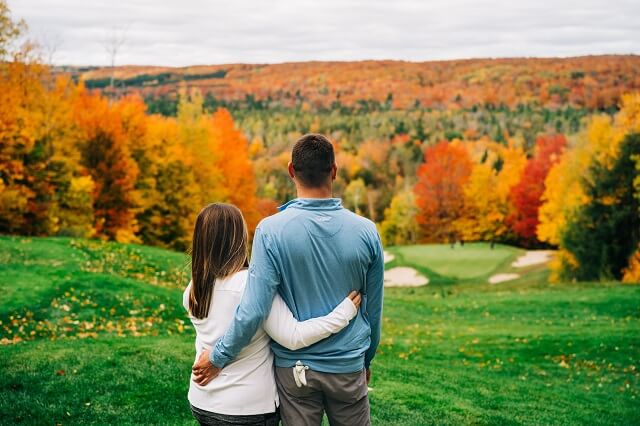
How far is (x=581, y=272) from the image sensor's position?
40.3m

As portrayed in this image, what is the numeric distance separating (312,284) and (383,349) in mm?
12255

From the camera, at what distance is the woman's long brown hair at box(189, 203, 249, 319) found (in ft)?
12.9

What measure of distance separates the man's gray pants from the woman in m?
0.08

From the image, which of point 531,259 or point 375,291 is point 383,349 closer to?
point 375,291

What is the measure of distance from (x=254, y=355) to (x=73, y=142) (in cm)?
3478

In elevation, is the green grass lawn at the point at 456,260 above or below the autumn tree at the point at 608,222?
below

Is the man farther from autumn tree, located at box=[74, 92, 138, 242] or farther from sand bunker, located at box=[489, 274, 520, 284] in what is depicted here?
sand bunker, located at box=[489, 274, 520, 284]

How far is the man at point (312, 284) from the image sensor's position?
380cm

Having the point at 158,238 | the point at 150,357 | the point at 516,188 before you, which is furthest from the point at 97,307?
the point at 516,188

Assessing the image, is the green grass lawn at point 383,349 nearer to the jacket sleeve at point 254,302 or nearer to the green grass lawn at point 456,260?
the jacket sleeve at point 254,302

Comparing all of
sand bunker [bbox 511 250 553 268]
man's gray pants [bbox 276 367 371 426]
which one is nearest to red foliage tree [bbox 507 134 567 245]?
sand bunker [bbox 511 250 553 268]

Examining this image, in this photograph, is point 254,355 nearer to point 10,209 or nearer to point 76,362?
point 76,362

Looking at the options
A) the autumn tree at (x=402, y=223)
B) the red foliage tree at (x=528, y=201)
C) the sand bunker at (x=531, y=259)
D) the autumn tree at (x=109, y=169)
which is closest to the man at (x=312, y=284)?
the autumn tree at (x=109, y=169)

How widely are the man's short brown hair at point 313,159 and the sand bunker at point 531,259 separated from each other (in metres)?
46.7
